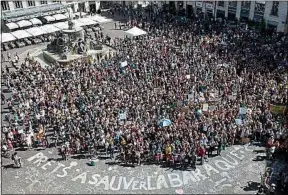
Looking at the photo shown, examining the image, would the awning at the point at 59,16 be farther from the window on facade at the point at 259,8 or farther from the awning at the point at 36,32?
the window on facade at the point at 259,8

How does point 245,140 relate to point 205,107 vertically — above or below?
below

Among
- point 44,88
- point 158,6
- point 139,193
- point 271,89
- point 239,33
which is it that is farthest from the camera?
point 158,6

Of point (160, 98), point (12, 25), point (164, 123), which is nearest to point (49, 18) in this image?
point (12, 25)

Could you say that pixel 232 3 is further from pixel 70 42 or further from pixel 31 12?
pixel 31 12

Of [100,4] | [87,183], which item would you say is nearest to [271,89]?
[87,183]

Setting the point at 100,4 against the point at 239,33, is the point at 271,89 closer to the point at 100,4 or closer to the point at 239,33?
the point at 239,33

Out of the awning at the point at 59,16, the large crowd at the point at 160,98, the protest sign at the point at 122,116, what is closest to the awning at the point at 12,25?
the awning at the point at 59,16
